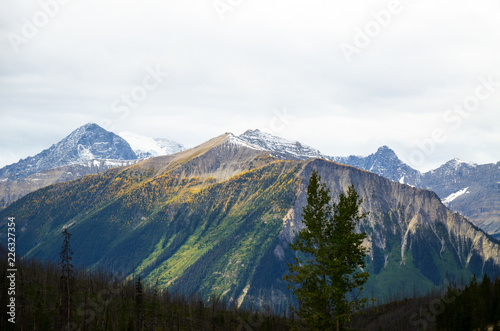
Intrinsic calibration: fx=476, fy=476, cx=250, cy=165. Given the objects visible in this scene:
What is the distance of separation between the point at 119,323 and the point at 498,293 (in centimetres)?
13771

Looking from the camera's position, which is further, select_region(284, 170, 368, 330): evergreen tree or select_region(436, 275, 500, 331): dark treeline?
select_region(436, 275, 500, 331): dark treeline

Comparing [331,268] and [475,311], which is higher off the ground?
[331,268]

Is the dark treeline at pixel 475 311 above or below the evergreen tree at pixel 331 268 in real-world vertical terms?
below

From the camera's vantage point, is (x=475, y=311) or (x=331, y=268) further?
(x=475, y=311)

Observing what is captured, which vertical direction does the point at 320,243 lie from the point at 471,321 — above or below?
above

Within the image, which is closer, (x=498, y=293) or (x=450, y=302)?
(x=498, y=293)

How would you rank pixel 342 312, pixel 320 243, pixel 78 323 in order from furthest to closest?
1. pixel 78 323
2. pixel 320 243
3. pixel 342 312

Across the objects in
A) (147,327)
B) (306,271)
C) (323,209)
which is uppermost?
(323,209)

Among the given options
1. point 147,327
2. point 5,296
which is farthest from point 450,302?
point 5,296

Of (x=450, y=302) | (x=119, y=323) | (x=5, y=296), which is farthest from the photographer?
(x=119, y=323)

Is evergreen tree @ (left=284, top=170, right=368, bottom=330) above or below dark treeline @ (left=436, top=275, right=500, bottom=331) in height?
→ above

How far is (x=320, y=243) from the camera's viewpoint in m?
56.8

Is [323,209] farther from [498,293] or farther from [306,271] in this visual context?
[498,293]

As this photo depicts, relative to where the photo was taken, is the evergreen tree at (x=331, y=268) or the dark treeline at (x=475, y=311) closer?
the evergreen tree at (x=331, y=268)
